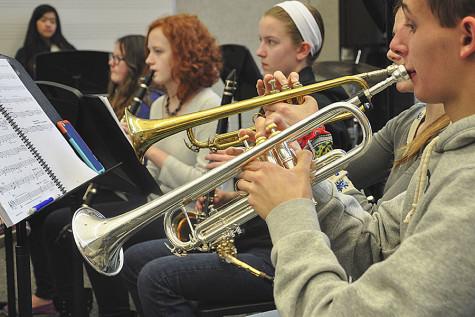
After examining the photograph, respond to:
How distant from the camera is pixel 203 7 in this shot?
5.61m

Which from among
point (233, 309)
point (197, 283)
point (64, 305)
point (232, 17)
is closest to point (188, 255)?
point (197, 283)

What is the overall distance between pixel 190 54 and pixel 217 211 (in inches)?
56.9

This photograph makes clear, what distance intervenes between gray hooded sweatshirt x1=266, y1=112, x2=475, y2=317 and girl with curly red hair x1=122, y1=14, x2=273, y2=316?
761mm

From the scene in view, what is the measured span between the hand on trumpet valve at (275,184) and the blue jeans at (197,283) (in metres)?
0.71

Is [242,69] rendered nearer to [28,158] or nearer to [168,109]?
[168,109]

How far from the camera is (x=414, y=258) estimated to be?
2.86 feet

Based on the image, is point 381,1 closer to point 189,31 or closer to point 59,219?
point 189,31

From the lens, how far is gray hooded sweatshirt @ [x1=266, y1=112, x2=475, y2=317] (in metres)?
0.84

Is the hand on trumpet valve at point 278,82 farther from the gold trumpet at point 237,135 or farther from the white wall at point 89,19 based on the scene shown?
the white wall at point 89,19

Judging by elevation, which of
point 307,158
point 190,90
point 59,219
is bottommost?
point 59,219

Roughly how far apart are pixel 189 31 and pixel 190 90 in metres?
0.27

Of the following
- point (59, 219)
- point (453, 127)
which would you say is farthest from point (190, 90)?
point (453, 127)

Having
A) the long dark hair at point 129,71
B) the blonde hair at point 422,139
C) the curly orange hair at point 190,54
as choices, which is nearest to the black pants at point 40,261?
the long dark hair at point 129,71

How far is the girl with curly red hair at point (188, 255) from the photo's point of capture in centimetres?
184
